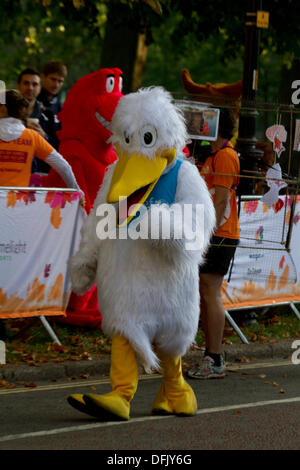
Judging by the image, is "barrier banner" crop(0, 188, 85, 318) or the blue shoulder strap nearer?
the blue shoulder strap

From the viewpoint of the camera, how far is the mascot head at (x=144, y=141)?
6.14 m

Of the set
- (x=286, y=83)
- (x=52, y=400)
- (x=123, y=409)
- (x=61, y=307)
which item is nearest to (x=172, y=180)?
(x=123, y=409)

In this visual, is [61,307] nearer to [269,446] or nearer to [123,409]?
[123,409]

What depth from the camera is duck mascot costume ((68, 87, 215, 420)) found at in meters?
6.09

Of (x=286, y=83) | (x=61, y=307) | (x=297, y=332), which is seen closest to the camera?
(x=61, y=307)

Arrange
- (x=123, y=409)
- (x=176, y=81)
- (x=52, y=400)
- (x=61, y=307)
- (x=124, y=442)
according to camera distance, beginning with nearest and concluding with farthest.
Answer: (x=124, y=442), (x=123, y=409), (x=52, y=400), (x=61, y=307), (x=176, y=81)

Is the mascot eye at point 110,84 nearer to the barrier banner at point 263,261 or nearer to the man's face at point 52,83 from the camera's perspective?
the barrier banner at point 263,261

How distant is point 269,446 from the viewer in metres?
5.72

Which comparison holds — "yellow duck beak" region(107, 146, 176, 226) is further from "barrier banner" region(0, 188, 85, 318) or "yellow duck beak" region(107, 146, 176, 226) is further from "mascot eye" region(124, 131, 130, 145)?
"barrier banner" region(0, 188, 85, 318)

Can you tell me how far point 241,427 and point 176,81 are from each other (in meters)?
28.7

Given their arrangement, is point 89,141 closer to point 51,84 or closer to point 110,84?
point 110,84

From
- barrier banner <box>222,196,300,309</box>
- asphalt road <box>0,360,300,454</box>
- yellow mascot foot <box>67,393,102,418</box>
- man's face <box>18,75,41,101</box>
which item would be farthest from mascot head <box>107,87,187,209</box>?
man's face <box>18,75,41,101</box>

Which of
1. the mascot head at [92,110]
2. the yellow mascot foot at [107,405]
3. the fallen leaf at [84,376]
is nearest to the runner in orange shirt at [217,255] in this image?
the fallen leaf at [84,376]

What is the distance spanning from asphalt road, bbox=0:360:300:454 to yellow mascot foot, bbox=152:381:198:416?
Result: 2.3 inches
